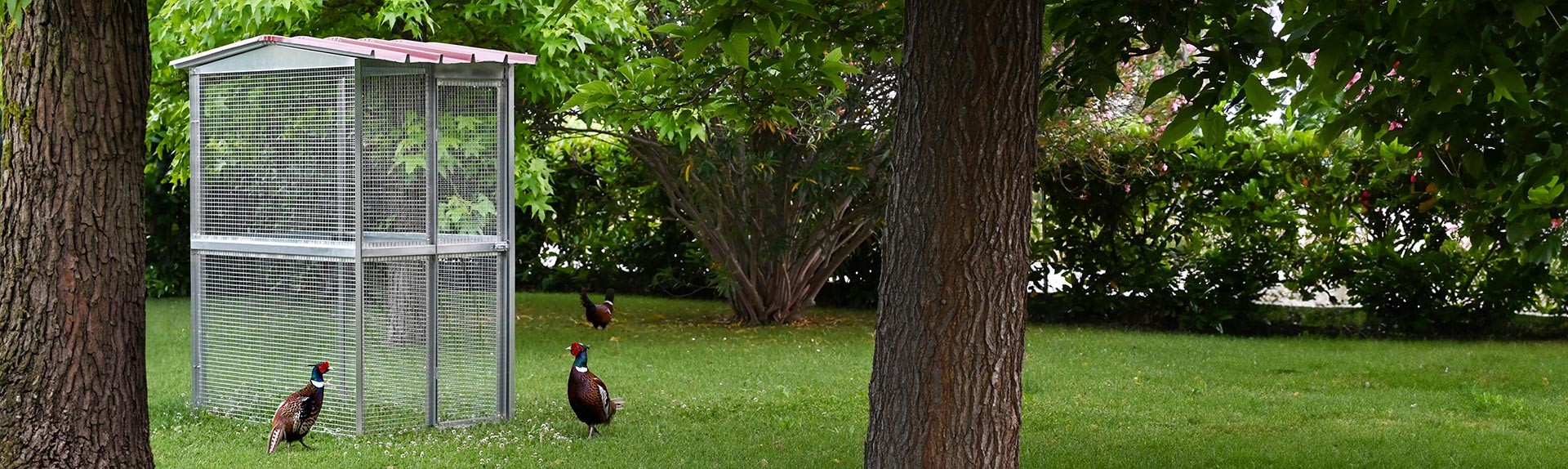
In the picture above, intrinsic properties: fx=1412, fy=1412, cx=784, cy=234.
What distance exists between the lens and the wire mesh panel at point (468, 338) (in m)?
7.17

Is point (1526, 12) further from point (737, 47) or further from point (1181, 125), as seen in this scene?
point (737, 47)

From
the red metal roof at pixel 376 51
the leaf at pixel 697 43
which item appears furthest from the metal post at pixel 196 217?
the leaf at pixel 697 43

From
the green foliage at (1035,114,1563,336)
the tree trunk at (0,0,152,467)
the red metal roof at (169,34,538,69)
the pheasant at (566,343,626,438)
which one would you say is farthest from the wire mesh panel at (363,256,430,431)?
the green foliage at (1035,114,1563,336)

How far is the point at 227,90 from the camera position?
7281mm

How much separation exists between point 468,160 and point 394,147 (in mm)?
397

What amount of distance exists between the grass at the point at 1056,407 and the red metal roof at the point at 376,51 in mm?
1811

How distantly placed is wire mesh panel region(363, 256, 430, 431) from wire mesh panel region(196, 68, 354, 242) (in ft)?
1.01

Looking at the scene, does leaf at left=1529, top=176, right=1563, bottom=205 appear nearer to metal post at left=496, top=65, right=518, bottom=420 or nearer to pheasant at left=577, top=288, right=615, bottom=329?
metal post at left=496, top=65, right=518, bottom=420

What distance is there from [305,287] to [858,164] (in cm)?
511

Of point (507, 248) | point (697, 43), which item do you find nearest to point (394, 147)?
point (507, 248)

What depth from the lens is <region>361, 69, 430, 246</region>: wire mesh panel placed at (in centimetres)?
688

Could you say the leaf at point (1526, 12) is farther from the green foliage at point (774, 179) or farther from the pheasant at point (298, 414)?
the pheasant at point (298, 414)

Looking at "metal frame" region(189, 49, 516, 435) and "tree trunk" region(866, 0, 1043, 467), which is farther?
"metal frame" region(189, 49, 516, 435)

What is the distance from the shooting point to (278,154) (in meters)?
7.00
